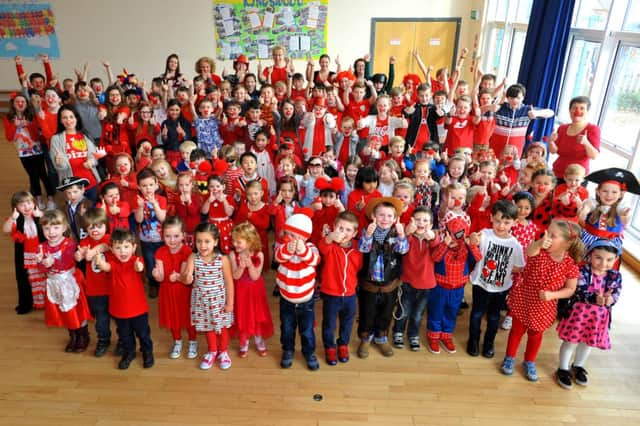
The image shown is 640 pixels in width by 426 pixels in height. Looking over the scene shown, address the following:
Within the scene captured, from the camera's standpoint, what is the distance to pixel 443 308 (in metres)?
3.16

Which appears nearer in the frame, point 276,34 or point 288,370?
point 288,370

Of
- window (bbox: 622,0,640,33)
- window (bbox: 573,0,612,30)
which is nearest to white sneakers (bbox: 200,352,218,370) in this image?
window (bbox: 622,0,640,33)

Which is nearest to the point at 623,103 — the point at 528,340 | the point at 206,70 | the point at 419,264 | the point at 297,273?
the point at 528,340

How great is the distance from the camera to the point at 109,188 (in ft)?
10.4

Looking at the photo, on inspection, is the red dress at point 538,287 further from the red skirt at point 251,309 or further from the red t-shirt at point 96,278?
the red t-shirt at point 96,278

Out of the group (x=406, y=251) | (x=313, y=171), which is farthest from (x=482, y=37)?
(x=406, y=251)

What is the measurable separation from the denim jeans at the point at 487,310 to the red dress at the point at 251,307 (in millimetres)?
1440

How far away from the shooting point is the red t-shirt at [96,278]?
2793 millimetres

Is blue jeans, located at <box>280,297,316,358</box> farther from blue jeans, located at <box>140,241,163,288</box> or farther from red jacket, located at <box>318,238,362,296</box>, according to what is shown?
blue jeans, located at <box>140,241,163,288</box>

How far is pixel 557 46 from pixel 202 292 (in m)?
5.39

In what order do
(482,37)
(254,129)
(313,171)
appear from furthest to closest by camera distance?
(482,37) → (254,129) → (313,171)

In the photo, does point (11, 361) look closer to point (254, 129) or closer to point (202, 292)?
point (202, 292)

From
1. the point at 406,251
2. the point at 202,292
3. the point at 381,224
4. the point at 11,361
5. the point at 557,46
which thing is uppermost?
the point at 557,46

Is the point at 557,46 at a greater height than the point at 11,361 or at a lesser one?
greater
